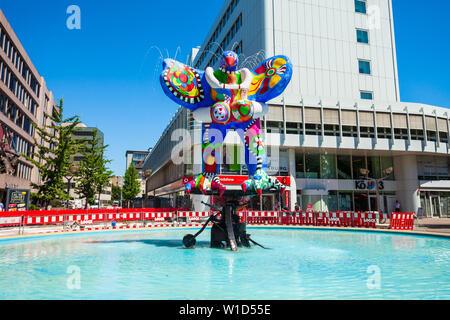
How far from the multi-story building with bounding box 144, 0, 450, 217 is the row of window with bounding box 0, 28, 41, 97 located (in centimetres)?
1789

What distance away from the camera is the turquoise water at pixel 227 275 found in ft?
14.3

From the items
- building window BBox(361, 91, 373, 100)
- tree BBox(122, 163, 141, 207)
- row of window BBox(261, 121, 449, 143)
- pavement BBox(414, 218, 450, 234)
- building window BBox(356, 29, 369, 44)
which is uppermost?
building window BBox(356, 29, 369, 44)

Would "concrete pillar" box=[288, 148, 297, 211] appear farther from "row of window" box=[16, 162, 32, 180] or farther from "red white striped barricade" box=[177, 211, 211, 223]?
"row of window" box=[16, 162, 32, 180]

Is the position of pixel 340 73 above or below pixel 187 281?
above

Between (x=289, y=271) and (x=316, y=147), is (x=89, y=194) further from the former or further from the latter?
(x=289, y=271)

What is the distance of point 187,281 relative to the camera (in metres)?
5.14

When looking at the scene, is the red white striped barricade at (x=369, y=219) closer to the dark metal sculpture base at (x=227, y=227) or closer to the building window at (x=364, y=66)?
the dark metal sculpture base at (x=227, y=227)

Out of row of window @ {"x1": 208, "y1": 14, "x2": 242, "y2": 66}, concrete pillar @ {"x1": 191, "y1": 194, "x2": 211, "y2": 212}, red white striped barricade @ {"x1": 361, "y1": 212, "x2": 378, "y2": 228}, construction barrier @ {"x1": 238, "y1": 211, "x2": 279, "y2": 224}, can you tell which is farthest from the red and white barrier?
row of window @ {"x1": 208, "y1": 14, "x2": 242, "y2": 66}

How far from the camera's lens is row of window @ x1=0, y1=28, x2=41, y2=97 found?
2959 centimetres

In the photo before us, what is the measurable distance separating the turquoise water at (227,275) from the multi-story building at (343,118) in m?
18.7

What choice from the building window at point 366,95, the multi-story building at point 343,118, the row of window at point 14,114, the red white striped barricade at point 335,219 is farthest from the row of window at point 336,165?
the row of window at point 14,114

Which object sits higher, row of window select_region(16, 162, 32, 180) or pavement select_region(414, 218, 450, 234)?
row of window select_region(16, 162, 32, 180)
